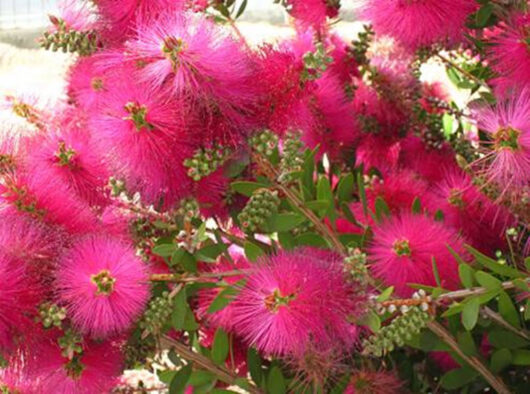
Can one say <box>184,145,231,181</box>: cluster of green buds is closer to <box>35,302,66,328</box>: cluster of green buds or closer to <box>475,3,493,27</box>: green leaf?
<box>35,302,66,328</box>: cluster of green buds

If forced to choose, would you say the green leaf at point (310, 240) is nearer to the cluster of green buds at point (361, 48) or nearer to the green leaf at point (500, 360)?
the green leaf at point (500, 360)

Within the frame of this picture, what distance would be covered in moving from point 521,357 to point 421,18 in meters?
0.21

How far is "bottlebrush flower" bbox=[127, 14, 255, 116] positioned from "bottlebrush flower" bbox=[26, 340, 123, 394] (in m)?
0.14

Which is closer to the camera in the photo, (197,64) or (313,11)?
(197,64)

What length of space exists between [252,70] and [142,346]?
0.16 m

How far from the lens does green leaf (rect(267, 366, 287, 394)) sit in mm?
511

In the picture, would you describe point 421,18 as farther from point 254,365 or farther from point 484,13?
point 254,365

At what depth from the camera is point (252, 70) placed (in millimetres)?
440

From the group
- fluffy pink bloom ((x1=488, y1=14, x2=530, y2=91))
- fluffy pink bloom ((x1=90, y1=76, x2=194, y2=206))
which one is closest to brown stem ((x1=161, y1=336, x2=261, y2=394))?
fluffy pink bloom ((x1=90, y1=76, x2=194, y2=206))

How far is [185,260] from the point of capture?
48 cm

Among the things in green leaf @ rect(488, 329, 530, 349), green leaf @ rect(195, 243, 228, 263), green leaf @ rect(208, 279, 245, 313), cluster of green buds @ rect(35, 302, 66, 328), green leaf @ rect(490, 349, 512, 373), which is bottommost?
green leaf @ rect(490, 349, 512, 373)

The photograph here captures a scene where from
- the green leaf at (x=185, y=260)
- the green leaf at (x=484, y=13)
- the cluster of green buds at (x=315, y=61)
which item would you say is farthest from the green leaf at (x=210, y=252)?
the green leaf at (x=484, y=13)

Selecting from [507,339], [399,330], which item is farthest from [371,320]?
[507,339]

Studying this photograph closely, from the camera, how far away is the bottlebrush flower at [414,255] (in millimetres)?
484
